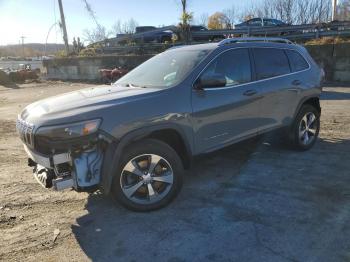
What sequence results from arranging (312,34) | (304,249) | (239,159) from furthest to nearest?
1. (312,34)
2. (239,159)
3. (304,249)

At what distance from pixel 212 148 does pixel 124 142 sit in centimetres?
132

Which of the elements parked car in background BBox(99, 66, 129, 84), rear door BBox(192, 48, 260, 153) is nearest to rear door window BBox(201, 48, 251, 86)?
rear door BBox(192, 48, 260, 153)

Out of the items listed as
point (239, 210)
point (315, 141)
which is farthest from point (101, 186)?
point (315, 141)

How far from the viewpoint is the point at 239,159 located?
6086 mm

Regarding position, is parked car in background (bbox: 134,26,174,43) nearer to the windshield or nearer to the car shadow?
the windshield

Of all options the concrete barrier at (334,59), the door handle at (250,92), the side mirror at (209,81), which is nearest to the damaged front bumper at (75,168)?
the side mirror at (209,81)

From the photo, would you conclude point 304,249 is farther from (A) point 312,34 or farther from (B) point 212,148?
(A) point 312,34

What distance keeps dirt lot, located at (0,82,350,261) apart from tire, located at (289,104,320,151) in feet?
1.20

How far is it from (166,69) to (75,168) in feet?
6.15

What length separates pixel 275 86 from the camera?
5.63m

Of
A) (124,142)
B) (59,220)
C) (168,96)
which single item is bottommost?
(59,220)

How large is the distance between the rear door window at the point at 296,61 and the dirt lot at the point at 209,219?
140 centimetres

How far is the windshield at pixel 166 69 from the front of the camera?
15.5 feet

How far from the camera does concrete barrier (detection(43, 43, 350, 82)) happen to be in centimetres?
1625
